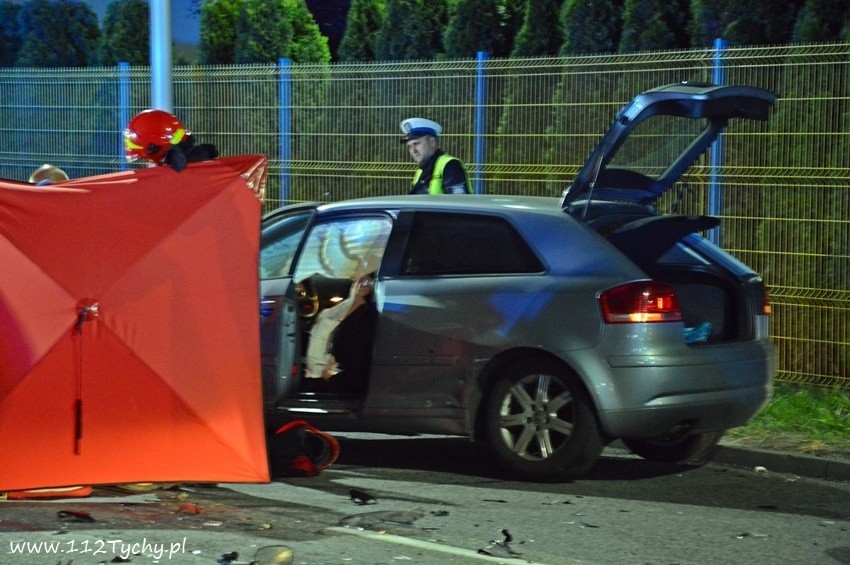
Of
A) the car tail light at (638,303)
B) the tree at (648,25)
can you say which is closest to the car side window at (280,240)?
the car tail light at (638,303)

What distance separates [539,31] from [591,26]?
1.14 meters

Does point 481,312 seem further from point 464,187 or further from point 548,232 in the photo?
point 464,187

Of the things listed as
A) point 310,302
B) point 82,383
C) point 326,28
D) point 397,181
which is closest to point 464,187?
point 310,302

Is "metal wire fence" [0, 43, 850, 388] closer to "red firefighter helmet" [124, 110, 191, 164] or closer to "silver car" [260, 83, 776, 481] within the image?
"silver car" [260, 83, 776, 481]

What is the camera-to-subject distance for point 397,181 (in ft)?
43.9

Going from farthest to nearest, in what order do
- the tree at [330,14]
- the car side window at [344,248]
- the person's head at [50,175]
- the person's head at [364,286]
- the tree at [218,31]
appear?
the tree at [330,14] < the tree at [218,31] < the person's head at [50,175] < the car side window at [344,248] < the person's head at [364,286]

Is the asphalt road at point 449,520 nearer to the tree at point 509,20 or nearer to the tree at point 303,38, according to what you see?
the tree at point 509,20

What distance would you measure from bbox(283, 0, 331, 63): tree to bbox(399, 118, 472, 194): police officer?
29.4 feet

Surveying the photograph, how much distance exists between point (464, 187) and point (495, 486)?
120 inches

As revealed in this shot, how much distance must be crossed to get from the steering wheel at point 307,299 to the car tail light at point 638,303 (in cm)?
183

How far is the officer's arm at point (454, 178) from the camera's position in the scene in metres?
10.5

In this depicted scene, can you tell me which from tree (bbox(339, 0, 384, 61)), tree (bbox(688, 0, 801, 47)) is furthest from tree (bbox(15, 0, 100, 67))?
tree (bbox(688, 0, 801, 47))

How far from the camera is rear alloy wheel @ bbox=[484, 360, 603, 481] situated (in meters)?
7.89

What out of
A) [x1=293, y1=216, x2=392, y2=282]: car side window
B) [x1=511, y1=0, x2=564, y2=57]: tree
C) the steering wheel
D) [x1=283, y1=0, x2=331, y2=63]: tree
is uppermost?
[x1=283, y1=0, x2=331, y2=63]: tree
